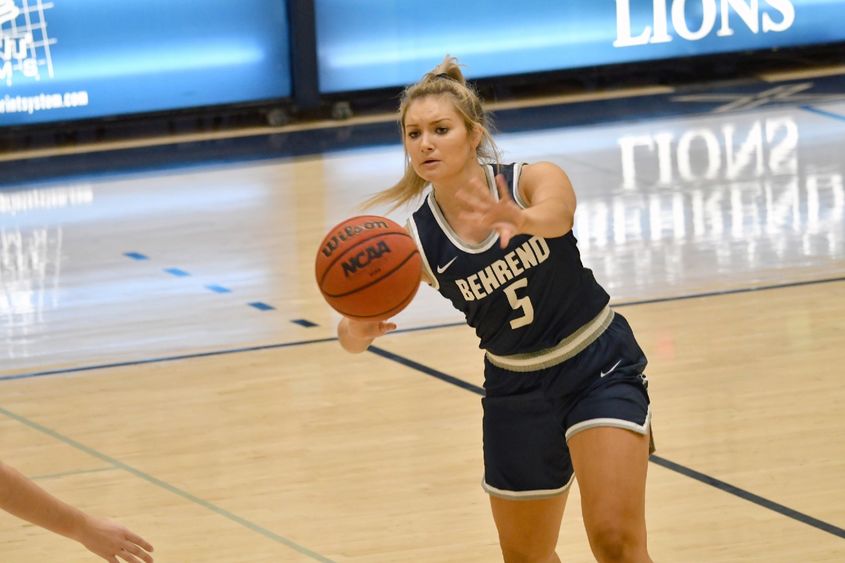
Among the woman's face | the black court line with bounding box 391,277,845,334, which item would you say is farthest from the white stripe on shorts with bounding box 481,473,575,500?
the black court line with bounding box 391,277,845,334

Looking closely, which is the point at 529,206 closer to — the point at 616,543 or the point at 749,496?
the point at 616,543

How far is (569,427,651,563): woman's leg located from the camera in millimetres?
3967

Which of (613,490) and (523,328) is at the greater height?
(523,328)

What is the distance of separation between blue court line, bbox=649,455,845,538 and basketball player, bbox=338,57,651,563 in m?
1.31

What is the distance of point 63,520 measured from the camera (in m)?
3.19

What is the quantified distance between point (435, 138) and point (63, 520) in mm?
1546

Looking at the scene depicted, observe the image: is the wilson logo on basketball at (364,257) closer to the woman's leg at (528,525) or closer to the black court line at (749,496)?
the woman's leg at (528,525)

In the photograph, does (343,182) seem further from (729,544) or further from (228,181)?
(729,544)

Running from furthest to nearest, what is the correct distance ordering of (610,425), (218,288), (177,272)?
(177,272) < (218,288) < (610,425)

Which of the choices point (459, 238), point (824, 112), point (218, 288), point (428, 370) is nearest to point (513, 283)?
point (459, 238)

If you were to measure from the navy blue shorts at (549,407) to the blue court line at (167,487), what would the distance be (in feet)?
3.88

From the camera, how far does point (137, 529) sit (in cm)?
557

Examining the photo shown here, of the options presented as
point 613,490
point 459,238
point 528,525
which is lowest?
point 528,525

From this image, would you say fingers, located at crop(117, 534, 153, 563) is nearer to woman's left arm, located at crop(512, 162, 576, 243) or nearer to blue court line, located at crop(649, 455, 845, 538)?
woman's left arm, located at crop(512, 162, 576, 243)
